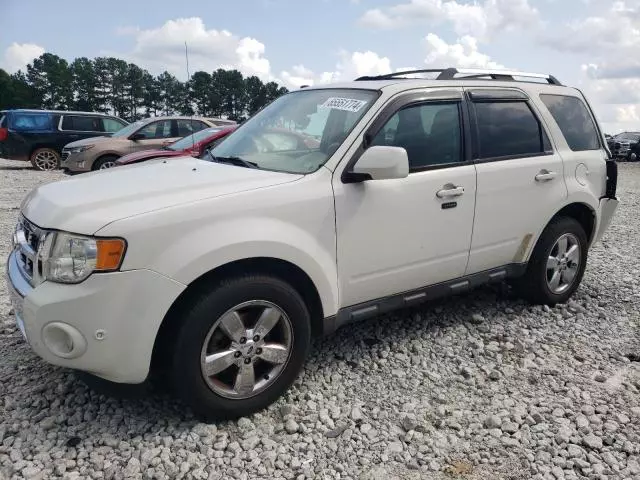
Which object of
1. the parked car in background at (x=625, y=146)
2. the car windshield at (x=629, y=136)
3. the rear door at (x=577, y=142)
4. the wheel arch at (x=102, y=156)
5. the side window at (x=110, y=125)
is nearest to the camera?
the rear door at (x=577, y=142)

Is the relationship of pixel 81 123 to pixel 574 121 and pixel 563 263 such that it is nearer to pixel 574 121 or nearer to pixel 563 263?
pixel 574 121

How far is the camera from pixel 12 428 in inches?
109

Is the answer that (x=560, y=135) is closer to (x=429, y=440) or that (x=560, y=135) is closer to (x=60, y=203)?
(x=429, y=440)

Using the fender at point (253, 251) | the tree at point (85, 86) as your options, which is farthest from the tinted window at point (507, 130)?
the tree at point (85, 86)

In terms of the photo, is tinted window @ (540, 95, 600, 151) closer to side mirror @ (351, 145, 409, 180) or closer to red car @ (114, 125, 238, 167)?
side mirror @ (351, 145, 409, 180)

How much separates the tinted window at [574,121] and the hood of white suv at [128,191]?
254 cm

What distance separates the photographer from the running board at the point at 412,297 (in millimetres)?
3195

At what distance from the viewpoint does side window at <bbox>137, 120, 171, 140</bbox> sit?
1289 centimetres

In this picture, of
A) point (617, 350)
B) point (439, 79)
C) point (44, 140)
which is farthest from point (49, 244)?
point (44, 140)

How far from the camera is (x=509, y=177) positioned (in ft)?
12.7

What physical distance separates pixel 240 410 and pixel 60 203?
139 cm

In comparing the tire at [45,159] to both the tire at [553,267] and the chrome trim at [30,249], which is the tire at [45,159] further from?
the tire at [553,267]

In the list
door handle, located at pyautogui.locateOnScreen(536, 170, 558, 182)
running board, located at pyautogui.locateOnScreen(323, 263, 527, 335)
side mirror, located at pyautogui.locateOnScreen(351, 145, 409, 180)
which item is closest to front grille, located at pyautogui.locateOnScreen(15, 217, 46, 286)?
running board, located at pyautogui.locateOnScreen(323, 263, 527, 335)

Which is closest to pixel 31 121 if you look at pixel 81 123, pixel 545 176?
pixel 81 123
